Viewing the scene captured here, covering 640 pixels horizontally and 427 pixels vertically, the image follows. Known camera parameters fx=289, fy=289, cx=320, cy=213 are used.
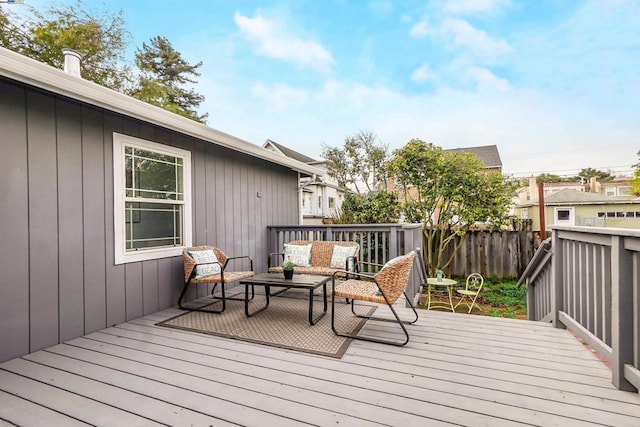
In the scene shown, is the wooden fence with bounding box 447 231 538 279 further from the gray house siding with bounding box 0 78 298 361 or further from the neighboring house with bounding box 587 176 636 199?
the neighboring house with bounding box 587 176 636 199

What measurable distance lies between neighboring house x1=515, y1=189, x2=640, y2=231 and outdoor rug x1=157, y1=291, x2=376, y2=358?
15572 mm

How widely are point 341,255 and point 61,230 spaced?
3275 mm

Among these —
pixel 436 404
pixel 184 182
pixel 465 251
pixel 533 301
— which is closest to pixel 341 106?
pixel 465 251

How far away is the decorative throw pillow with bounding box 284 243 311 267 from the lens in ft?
15.0

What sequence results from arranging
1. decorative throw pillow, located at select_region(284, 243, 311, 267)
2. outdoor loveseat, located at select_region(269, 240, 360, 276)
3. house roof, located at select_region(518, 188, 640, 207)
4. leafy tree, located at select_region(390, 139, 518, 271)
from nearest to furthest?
outdoor loveseat, located at select_region(269, 240, 360, 276)
decorative throw pillow, located at select_region(284, 243, 311, 267)
leafy tree, located at select_region(390, 139, 518, 271)
house roof, located at select_region(518, 188, 640, 207)

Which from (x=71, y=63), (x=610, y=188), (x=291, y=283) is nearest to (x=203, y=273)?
(x=291, y=283)

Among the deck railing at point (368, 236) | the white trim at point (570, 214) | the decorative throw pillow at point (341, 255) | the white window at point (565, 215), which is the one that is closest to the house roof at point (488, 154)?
the white trim at point (570, 214)

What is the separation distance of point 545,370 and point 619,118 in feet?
41.8

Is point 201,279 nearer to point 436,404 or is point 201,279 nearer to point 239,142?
point 239,142

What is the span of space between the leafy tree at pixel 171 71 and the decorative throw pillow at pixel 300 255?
1122 cm

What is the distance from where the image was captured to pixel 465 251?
7.14 metres

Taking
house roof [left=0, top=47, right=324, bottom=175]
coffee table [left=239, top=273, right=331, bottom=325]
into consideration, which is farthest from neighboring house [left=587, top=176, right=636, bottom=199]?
house roof [left=0, top=47, right=324, bottom=175]

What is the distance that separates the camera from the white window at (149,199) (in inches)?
128

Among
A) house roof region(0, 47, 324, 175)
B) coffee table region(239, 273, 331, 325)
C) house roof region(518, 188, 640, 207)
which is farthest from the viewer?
house roof region(518, 188, 640, 207)
